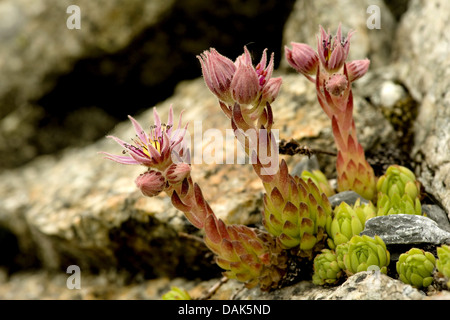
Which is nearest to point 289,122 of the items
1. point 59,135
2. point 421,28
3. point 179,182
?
point 421,28

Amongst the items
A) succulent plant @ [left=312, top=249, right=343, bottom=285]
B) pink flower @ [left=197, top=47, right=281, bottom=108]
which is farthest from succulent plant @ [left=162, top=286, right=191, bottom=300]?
pink flower @ [left=197, top=47, right=281, bottom=108]

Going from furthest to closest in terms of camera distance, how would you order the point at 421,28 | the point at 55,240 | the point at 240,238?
the point at 55,240 < the point at 421,28 < the point at 240,238

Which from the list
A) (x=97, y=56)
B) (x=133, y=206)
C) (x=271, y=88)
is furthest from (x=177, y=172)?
(x=97, y=56)

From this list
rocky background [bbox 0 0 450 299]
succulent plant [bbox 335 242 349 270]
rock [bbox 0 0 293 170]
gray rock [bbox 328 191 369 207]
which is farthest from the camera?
rock [bbox 0 0 293 170]

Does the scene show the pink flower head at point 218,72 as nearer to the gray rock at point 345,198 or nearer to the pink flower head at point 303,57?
the pink flower head at point 303,57

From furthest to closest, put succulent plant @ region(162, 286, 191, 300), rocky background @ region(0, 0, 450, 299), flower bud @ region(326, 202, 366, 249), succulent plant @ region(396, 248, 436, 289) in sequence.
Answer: rocky background @ region(0, 0, 450, 299) → succulent plant @ region(162, 286, 191, 300) → flower bud @ region(326, 202, 366, 249) → succulent plant @ region(396, 248, 436, 289)

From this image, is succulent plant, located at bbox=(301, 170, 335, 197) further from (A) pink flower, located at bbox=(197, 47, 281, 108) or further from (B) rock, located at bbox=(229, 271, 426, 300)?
(A) pink flower, located at bbox=(197, 47, 281, 108)

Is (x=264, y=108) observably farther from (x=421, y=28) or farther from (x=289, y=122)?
(x=421, y=28)
